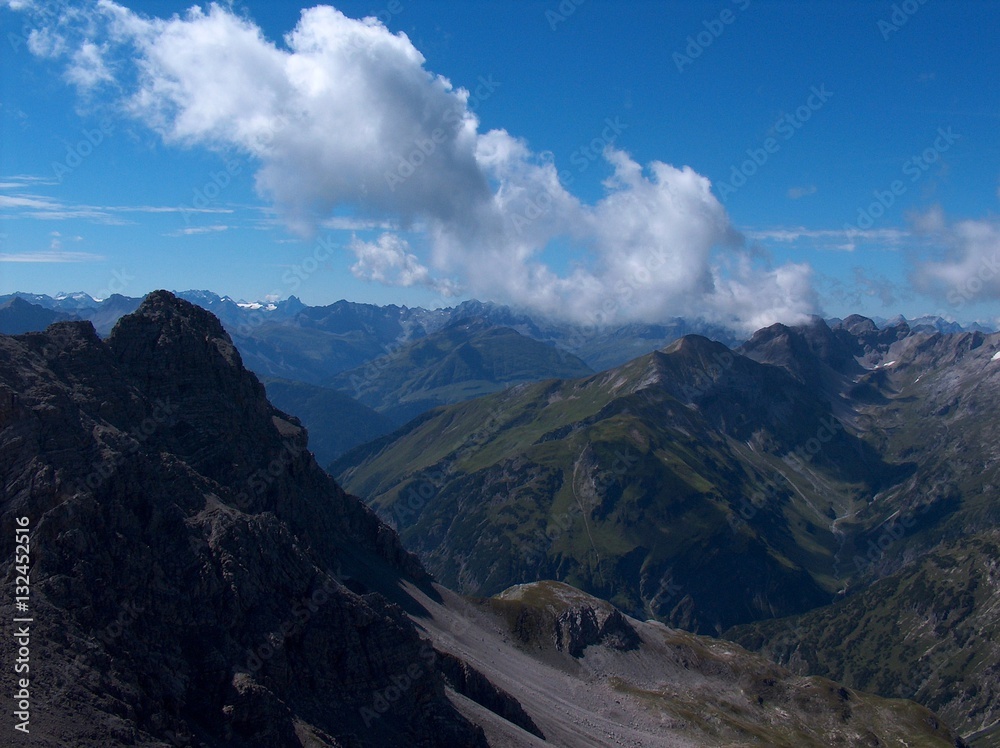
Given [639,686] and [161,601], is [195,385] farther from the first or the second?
[639,686]

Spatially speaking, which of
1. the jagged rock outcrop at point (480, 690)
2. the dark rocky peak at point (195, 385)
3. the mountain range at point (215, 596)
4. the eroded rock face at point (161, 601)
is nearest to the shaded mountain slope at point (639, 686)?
the mountain range at point (215, 596)

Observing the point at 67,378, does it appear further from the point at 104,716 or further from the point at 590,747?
the point at 590,747

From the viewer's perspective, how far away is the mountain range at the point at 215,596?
6456 centimetres

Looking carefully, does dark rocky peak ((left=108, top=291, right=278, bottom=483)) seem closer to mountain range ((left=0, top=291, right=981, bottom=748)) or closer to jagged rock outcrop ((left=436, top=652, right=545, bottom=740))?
mountain range ((left=0, top=291, right=981, bottom=748))

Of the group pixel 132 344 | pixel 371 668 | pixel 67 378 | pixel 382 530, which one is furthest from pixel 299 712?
pixel 382 530

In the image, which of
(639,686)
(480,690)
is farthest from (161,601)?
(639,686)

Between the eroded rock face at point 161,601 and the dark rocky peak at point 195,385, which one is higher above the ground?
the dark rocky peak at point 195,385

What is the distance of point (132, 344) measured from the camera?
406 feet

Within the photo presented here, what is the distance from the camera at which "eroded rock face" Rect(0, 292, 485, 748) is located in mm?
61844

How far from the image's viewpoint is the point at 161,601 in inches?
2904

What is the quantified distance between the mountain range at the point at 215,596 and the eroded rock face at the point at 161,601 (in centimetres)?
20

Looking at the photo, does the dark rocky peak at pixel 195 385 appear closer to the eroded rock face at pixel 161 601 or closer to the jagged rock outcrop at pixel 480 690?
the eroded rock face at pixel 161 601

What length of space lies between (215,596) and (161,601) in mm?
6712

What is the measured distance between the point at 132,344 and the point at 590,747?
102260 millimetres
